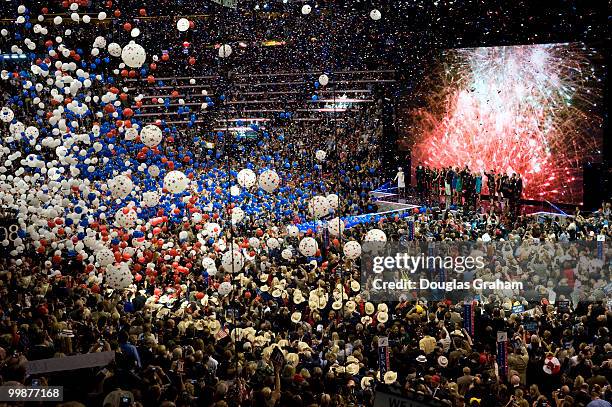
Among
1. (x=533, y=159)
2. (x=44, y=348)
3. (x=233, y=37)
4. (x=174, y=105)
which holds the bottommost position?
(x=44, y=348)

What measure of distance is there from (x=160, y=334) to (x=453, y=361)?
3079mm

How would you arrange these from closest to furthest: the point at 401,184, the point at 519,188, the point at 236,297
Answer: the point at 236,297
the point at 519,188
the point at 401,184

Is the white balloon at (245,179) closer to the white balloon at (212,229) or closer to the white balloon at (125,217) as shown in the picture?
the white balloon at (125,217)

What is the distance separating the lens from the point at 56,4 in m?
24.6

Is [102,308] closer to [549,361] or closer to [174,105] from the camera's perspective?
[549,361]

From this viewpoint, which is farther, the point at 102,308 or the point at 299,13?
the point at 299,13

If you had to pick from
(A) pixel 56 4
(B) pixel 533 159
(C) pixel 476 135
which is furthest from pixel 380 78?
(A) pixel 56 4

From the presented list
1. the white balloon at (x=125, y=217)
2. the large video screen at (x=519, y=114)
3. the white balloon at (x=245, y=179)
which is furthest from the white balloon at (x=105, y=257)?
the large video screen at (x=519, y=114)

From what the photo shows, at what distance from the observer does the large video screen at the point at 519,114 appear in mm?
17109

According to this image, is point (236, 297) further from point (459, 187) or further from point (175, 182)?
point (459, 187)

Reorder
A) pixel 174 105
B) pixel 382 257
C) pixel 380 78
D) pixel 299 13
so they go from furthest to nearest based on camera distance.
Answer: pixel 174 105, pixel 299 13, pixel 380 78, pixel 382 257

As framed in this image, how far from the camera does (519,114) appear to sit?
59.9 feet

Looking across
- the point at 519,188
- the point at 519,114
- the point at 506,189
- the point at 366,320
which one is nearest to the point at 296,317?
the point at 366,320

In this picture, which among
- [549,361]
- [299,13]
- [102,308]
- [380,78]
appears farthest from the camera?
[299,13]
